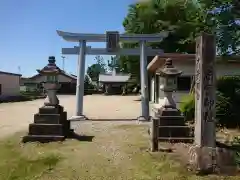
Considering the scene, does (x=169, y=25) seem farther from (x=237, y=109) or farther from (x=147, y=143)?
(x=147, y=143)

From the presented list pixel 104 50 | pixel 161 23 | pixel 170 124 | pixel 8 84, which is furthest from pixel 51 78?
pixel 8 84

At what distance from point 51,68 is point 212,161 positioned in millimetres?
7613

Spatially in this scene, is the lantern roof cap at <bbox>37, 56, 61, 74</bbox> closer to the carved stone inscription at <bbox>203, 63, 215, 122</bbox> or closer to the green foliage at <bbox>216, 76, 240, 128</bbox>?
the carved stone inscription at <bbox>203, 63, 215, 122</bbox>

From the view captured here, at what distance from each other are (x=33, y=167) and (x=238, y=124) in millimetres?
9294

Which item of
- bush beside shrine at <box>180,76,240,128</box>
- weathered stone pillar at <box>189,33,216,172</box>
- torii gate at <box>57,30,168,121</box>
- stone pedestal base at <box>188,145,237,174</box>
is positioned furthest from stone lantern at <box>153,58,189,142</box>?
torii gate at <box>57,30,168,121</box>

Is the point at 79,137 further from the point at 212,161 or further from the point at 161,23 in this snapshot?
the point at 161,23

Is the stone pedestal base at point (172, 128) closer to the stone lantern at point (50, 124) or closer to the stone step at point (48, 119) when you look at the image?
the stone lantern at point (50, 124)

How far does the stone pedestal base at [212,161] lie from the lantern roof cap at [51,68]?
701cm

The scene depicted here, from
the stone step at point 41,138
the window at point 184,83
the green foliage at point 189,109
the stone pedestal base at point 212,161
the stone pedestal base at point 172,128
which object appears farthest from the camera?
the window at point 184,83

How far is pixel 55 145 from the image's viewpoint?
10.5m

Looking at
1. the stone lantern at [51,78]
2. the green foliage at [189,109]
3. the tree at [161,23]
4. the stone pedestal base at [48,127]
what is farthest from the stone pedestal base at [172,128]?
the tree at [161,23]

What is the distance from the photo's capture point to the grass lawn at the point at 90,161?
718cm

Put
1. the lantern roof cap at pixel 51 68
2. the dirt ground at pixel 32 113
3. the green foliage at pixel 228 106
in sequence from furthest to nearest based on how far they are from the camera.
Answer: the dirt ground at pixel 32 113 < the green foliage at pixel 228 106 < the lantern roof cap at pixel 51 68

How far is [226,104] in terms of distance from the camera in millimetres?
13945
